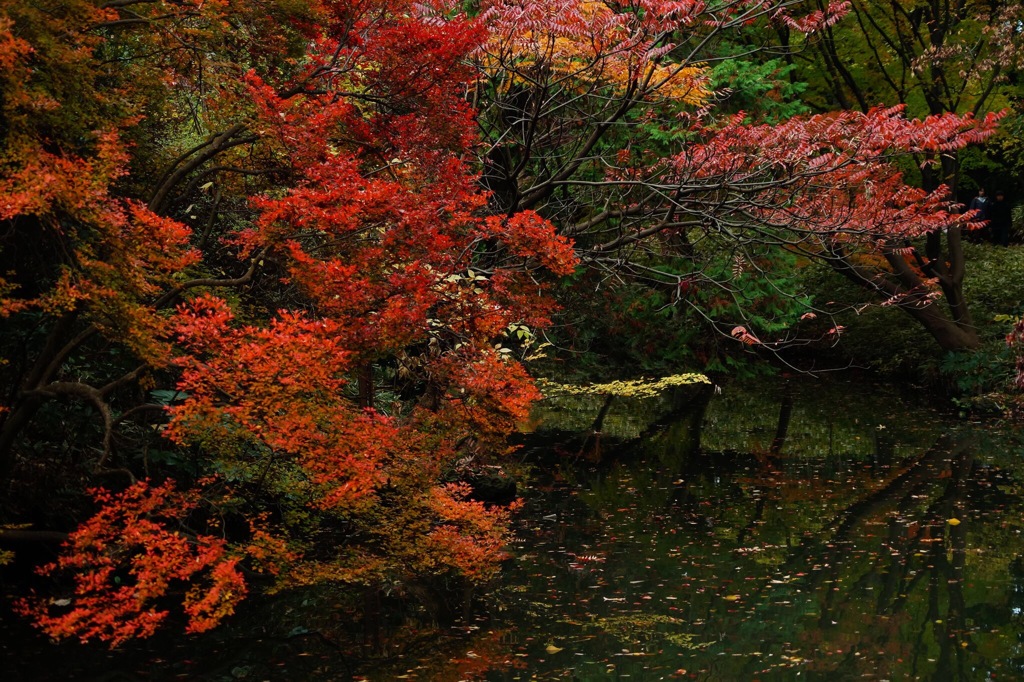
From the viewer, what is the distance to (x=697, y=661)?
6.41 metres

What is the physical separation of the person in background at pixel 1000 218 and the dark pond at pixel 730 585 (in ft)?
42.8

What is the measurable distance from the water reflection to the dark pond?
2cm

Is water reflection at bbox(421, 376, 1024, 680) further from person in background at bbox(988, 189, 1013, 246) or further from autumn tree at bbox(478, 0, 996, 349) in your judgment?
person in background at bbox(988, 189, 1013, 246)

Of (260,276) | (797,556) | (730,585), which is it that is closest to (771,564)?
(797,556)

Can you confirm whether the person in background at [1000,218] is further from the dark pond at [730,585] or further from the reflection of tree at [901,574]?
the reflection of tree at [901,574]

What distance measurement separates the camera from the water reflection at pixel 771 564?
254 inches

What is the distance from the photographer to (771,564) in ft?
27.9

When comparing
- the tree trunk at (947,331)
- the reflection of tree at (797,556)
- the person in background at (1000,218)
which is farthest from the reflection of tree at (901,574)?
the person in background at (1000,218)

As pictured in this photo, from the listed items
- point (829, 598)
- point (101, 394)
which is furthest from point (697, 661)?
point (101, 394)

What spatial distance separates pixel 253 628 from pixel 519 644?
2.09 m

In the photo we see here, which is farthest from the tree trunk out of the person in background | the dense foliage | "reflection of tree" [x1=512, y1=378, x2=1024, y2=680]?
the person in background

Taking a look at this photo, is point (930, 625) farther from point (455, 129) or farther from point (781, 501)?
point (455, 129)

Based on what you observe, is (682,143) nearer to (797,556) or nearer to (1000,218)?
(797,556)

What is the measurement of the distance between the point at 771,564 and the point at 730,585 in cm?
73
